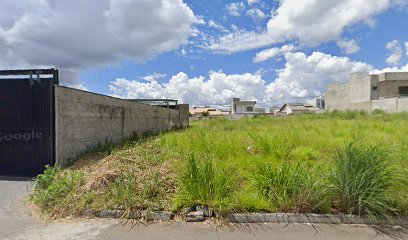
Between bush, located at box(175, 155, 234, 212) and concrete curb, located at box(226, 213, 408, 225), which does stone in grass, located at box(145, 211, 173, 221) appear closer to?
bush, located at box(175, 155, 234, 212)

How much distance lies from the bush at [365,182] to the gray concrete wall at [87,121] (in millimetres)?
6690

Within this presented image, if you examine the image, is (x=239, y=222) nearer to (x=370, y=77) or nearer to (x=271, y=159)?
(x=271, y=159)

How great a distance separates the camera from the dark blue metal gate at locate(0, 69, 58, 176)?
670cm

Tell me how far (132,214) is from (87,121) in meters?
5.09

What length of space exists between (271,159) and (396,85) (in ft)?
145

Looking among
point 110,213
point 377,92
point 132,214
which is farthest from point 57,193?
point 377,92

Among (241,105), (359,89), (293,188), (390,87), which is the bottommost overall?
(293,188)

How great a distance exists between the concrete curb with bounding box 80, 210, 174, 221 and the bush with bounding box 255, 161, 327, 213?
67.8 inches

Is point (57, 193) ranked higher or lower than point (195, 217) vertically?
higher

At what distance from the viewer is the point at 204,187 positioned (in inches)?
171

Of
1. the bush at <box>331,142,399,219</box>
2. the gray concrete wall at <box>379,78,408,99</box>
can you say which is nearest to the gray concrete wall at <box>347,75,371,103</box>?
the gray concrete wall at <box>379,78,408,99</box>

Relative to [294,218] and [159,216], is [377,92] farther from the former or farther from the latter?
[159,216]

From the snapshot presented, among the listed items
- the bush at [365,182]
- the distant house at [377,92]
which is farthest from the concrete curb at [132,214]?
the distant house at [377,92]

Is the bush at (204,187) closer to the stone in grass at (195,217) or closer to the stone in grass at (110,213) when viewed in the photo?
the stone in grass at (195,217)
